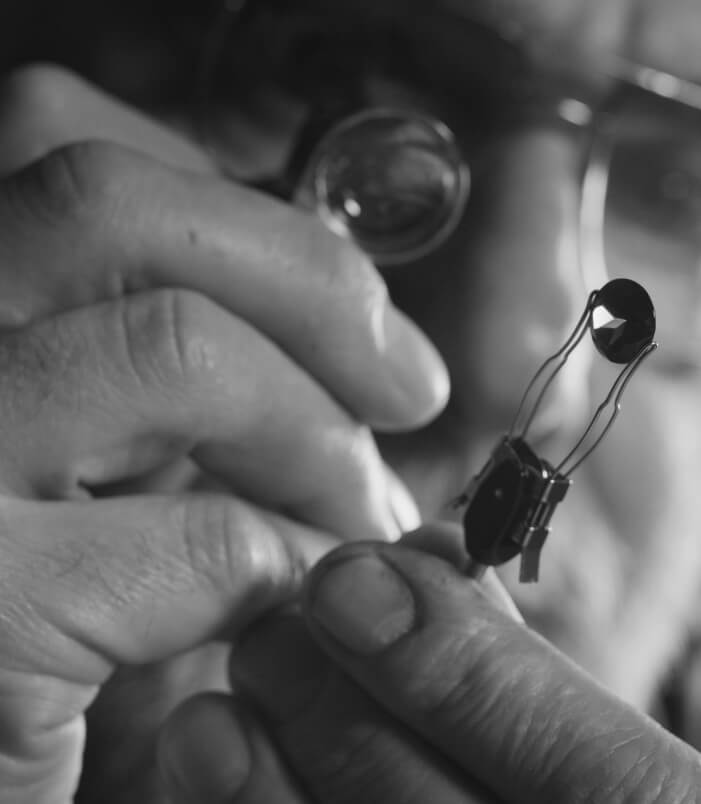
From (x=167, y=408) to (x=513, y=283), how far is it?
0.48m

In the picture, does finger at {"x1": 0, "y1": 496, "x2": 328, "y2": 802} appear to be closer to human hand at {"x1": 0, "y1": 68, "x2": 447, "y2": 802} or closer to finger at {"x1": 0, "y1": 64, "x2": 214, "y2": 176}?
human hand at {"x1": 0, "y1": 68, "x2": 447, "y2": 802}

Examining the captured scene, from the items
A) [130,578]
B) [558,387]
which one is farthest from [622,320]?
[558,387]

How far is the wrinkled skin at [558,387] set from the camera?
0.88 meters

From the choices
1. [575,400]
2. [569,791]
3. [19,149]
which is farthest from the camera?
[575,400]

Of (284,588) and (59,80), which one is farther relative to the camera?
(59,80)

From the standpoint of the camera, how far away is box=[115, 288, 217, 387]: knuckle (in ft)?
1.88

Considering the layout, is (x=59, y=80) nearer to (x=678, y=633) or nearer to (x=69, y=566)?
(x=69, y=566)

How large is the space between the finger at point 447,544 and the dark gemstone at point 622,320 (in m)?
0.15

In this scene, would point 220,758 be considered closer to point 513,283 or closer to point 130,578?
point 130,578

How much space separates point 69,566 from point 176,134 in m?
0.53

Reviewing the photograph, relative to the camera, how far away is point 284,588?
594mm

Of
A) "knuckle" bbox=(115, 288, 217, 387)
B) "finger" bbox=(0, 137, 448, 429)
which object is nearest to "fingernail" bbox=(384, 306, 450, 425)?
"finger" bbox=(0, 137, 448, 429)

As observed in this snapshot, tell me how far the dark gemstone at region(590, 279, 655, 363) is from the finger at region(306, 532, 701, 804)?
17cm

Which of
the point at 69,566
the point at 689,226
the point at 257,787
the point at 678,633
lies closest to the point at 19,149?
the point at 69,566
